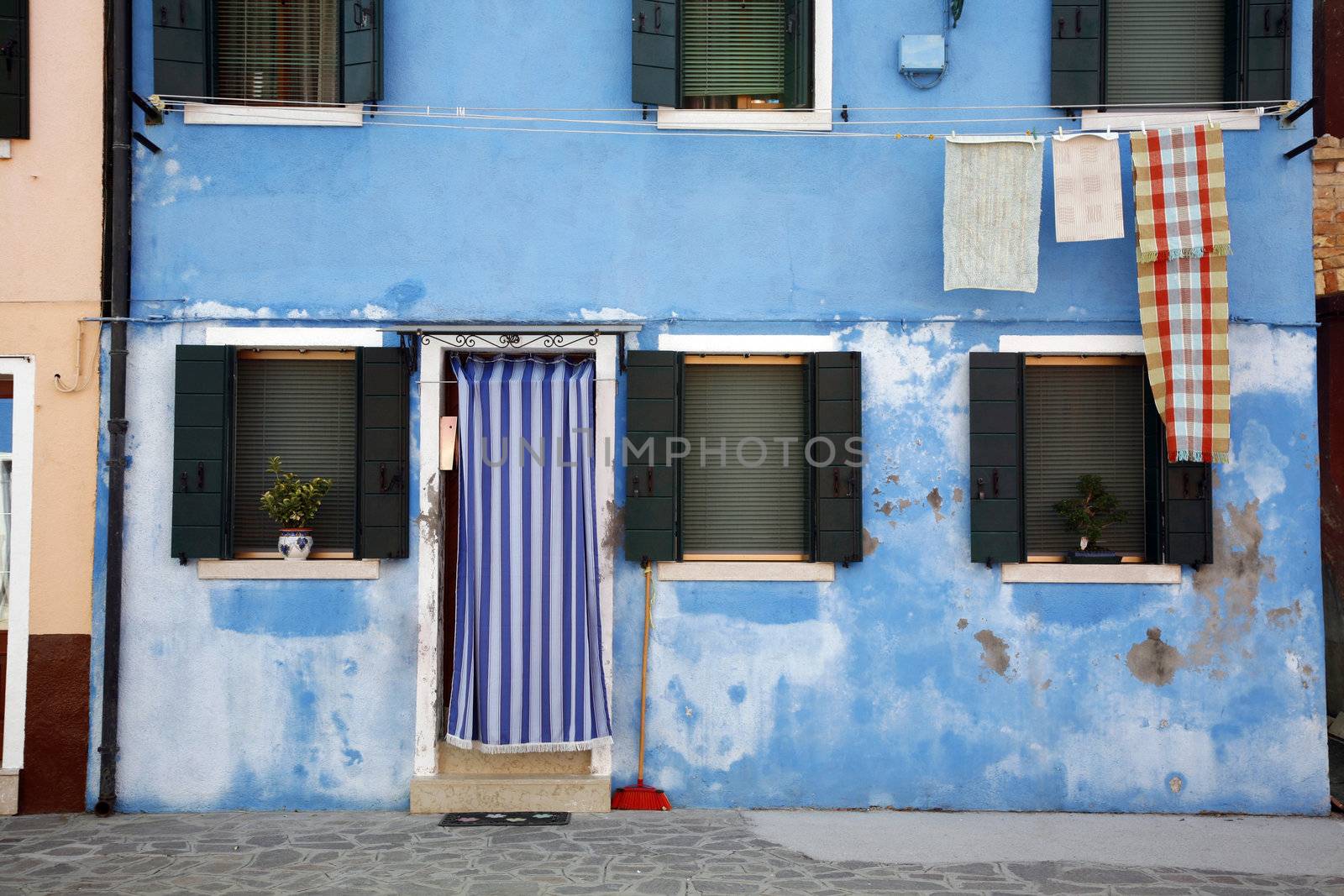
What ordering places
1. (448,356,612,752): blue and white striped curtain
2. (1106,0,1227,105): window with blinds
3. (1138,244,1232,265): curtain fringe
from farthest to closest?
(1106,0,1227,105): window with blinds < (448,356,612,752): blue and white striped curtain < (1138,244,1232,265): curtain fringe

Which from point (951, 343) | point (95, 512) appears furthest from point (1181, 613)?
point (95, 512)

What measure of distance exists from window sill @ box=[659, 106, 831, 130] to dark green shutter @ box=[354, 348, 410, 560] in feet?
7.17

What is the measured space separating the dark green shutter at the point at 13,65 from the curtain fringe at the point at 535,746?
4517 millimetres

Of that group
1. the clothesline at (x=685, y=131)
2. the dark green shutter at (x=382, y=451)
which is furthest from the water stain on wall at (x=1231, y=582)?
the dark green shutter at (x=382, y=451)

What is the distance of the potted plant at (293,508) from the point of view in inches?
239

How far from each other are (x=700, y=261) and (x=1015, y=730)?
3.45m

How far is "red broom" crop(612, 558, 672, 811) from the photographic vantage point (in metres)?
6.09

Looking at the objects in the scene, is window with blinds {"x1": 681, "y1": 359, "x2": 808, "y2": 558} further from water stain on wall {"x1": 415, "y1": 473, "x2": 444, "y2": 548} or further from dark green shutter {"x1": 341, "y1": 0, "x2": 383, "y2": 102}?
dark green shutter {"x1": 341, "y1": 0, "x2": 383, "y2": 102}

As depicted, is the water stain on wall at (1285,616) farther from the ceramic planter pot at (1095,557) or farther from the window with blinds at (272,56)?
the window with blinds at (272,56)

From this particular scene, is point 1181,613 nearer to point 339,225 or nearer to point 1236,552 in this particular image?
point 1236,552

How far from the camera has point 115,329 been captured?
6.12m

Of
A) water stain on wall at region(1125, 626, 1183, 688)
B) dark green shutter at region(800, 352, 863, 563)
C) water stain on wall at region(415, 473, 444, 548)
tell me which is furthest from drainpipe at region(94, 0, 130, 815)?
water stain on wall at region(1125, 626, 1183, 688)

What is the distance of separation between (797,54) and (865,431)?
2429 mm

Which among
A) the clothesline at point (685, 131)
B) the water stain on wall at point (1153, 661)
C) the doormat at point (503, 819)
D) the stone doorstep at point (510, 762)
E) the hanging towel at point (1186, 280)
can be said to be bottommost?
the doormat at point (503, 819)
